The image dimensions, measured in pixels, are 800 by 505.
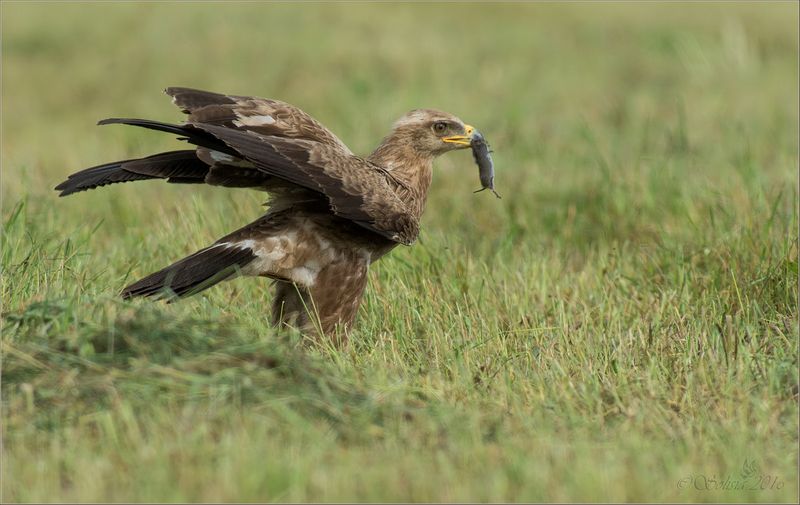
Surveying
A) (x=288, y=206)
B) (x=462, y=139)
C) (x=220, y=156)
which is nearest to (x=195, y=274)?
(x=220, y=156)

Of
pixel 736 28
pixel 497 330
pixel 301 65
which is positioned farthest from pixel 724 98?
pixel 497 330

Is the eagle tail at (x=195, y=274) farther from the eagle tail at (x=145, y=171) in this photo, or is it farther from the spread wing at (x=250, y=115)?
the spread wing at (x=250, y=115)

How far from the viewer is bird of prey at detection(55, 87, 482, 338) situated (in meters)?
5.16

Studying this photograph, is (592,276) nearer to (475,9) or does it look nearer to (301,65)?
(301,65)

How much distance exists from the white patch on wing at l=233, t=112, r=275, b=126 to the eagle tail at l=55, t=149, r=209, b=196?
0.26 metres

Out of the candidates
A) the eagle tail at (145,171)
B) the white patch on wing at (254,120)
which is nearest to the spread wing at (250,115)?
the white patch on wing at (254,120)

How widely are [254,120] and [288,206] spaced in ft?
1.42

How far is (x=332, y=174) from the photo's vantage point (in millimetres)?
5234

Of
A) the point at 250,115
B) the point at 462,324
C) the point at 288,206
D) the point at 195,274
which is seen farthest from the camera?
the point at 288,206

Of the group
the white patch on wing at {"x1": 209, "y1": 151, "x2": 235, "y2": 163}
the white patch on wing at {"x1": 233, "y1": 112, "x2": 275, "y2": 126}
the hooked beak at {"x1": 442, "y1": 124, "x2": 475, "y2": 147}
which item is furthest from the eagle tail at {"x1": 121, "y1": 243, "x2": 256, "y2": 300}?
the hooked beak at {"x1": 442, "y1": 124, "x2": 475, "y2": 147}

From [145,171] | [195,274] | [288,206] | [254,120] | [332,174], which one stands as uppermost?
[254,120]

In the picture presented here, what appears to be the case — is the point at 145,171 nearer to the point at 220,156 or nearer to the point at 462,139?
the point at 220,156

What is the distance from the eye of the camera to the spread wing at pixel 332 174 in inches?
199

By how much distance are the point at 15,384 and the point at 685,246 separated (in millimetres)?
3881
